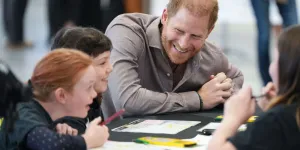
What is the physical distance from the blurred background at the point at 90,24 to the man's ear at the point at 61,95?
14.7 feet

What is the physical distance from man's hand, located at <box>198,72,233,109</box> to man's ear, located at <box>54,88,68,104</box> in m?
1.11

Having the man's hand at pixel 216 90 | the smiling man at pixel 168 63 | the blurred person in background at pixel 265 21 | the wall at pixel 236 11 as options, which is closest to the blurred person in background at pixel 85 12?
the wall at pixel 236 11

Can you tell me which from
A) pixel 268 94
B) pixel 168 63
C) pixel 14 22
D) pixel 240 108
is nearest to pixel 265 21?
pixel 168 63

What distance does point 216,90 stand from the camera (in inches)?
138

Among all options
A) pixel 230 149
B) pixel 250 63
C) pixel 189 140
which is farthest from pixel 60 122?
pixel 250 63

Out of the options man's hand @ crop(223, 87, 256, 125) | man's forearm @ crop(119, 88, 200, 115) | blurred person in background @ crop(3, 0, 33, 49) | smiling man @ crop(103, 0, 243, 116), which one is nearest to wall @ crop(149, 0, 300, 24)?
blurred person in background @ crop(3, 0, 33, 49)

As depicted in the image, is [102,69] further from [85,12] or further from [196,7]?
[85,12]

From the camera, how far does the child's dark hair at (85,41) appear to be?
2.95 meters

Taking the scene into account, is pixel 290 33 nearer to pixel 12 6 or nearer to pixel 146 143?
pixel 146 143

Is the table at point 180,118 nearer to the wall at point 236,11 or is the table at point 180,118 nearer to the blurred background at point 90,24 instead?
the blurred background at point 90,24

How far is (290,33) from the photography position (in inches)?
89.6

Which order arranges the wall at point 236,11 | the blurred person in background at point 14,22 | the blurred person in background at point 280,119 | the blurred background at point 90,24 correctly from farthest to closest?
the wall at point 236,11 → the blurred person in background at point 14,22 → the blurred background at point 90,24 → the blurred person in background at point 280,119

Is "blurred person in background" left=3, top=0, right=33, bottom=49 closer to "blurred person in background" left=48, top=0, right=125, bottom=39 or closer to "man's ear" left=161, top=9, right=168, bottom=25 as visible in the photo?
"blurred person in background" left=48, top=0, right=125, bottom=39

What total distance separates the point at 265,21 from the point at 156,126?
3476 mm
